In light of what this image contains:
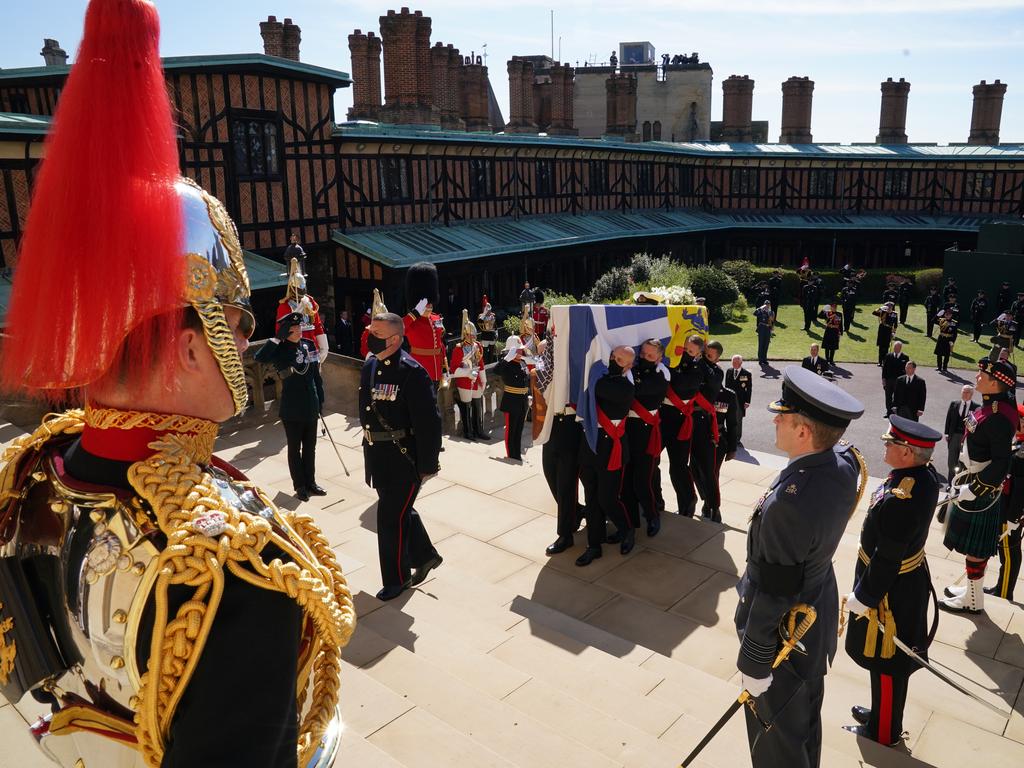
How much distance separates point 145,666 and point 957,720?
5.26m

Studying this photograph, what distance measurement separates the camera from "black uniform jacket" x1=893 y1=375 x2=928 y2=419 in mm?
12555

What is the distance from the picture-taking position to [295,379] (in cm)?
811

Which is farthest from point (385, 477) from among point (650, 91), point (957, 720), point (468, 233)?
point (650, 91)

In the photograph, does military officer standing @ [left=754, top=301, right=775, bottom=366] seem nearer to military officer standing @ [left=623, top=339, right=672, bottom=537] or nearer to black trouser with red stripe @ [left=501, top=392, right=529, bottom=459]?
black trouser with red stripe @ [left=501, top=392, right=529, bottom=459]

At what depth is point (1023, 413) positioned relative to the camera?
707cm

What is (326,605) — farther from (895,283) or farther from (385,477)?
(895,283)

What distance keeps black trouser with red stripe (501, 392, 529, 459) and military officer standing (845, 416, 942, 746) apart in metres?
6.18

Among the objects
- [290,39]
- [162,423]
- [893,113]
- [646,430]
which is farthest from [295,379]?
[893,113]

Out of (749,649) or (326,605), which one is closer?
(326,605)

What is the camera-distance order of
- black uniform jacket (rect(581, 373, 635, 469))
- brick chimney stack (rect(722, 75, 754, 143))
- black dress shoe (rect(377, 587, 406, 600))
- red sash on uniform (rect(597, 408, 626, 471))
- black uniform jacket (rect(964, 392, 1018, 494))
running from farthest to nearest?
brick chimney stack (rect(722, 75, 754, 143)) < red sash on uniform (rect(597, 408, 626, 471)) < black uniform jacket (rect(581, 373, 635, 469)) < black uniform jacket (rect(964, 392, 1018, 494)) < black dress shoe (rect(377, 587, 406, 600))

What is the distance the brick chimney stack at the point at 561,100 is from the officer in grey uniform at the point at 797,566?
3500cm

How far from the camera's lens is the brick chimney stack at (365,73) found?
30.5 metres

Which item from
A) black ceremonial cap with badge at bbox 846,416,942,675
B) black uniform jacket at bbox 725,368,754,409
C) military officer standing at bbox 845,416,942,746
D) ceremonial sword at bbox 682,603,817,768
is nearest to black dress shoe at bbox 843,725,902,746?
military officer standing at bbox 845,416,942,746

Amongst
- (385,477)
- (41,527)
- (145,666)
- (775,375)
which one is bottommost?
(775,375)
